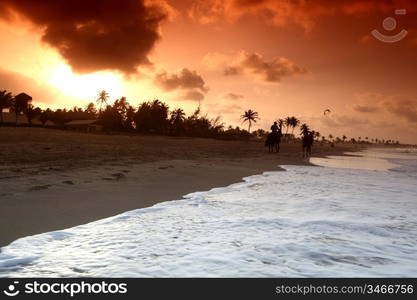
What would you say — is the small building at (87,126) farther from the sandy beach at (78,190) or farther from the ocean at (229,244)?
the ocean at (229,244)

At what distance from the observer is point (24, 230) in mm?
4473

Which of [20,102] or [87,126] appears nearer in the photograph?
[87,126]

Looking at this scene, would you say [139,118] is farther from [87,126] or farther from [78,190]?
[78,190]

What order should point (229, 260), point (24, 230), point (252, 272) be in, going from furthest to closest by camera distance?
point (24, 230), point (229, 260), point (252, 272)

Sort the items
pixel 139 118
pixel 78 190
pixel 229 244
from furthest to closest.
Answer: pixel 139 118 → pixel 78 190 → pixel 229 244

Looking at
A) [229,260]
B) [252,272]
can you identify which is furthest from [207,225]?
[252,272]

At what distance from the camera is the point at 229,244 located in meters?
4.13

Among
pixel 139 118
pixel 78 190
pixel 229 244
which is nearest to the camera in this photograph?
pixel 229 244

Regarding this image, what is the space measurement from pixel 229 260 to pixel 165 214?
2303 millimetres

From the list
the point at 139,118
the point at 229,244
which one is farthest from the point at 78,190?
the point at 139,118

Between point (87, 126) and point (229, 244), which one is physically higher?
point (87, 126)

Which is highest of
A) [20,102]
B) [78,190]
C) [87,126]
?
[20,102]

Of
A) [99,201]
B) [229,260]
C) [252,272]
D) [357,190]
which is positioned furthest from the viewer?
[357,190]

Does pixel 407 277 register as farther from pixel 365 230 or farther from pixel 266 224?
pixel 266 224
